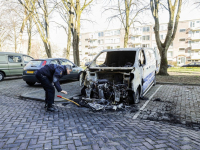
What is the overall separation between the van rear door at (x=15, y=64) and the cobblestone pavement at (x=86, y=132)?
795 cm

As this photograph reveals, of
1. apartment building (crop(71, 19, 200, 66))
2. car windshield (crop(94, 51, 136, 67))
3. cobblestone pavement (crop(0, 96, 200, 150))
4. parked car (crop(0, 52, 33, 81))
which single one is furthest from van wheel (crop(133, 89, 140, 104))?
apartment building (crop(71, 19, 200, 66))

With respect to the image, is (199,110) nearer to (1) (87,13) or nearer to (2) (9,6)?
(1) (87,13)

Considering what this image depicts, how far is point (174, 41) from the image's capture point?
156ft

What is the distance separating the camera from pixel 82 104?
5.24 m

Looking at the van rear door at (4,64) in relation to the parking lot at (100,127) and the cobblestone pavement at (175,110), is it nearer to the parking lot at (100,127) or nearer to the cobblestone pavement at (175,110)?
the parking lot at (100,127)

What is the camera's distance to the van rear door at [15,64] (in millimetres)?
11239

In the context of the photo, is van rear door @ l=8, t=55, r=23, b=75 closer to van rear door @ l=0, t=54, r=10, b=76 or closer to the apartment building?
van rear door @ l=0, t=54, r=10, b=76

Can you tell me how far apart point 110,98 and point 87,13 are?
560 inches

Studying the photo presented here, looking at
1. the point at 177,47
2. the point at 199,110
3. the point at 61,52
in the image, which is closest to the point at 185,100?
the point at 199,110

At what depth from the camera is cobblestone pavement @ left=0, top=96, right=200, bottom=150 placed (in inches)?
109

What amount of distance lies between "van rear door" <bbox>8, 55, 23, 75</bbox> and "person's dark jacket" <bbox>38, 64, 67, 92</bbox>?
8.33 m

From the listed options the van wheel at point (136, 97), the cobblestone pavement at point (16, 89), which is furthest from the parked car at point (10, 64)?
the van wheel at point (136, 97)

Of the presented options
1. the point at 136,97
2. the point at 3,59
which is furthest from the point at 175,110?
the point at 3,59

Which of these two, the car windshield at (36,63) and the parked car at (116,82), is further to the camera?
the car windshield at (36,63)
